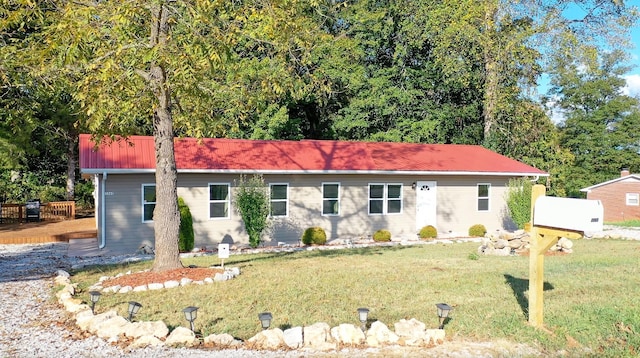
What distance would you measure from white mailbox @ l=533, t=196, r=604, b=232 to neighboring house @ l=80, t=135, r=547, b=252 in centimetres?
1120

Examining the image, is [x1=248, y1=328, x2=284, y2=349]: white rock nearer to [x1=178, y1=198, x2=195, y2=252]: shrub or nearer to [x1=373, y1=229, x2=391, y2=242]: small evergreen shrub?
[x1=178, y1=198, x2=195, y2=252]: shrub

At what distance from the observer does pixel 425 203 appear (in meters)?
19.8

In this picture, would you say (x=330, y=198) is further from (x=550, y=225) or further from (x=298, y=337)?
(x=298, y=337)

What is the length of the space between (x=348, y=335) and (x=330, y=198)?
12.4 m

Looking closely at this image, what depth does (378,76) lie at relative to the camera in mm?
28219

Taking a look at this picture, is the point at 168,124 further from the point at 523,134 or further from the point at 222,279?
the point at 523,134

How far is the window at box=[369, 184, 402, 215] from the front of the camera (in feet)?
62.6

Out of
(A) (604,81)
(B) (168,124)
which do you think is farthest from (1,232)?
(A) (604,81)

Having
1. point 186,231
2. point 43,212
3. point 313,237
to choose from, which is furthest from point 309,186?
point 43,212

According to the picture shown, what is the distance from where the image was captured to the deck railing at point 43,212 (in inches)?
916

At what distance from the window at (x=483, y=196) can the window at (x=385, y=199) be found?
3615 millimetres

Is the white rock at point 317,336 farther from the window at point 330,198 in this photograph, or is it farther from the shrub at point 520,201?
the shrub at point 520,201

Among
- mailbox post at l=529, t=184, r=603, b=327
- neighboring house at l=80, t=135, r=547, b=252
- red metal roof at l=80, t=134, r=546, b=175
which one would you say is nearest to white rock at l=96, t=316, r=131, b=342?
mailbox post at l=529, t=184, r=603, b=327

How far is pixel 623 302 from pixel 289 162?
11.6 metres
